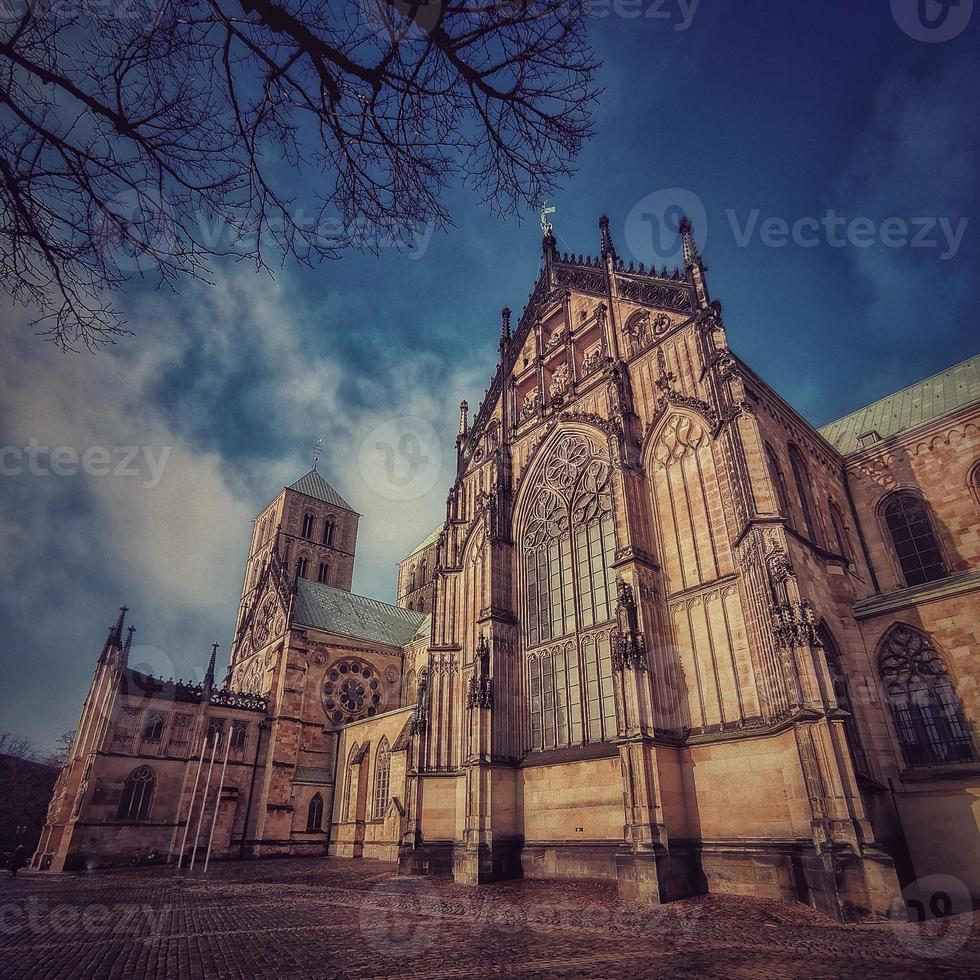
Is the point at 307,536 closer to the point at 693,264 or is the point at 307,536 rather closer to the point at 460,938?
the point at 693,264

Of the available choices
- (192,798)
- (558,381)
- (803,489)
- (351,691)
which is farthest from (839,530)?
(192,798)

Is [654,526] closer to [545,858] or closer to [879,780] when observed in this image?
[879,780]

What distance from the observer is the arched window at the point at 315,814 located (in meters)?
31.6

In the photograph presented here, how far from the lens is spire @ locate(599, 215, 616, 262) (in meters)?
23.5

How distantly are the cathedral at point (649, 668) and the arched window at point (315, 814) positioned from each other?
0.16m

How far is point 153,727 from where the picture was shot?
29.9 m

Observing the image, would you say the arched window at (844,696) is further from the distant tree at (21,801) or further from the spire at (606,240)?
the distant tree at (21,801)

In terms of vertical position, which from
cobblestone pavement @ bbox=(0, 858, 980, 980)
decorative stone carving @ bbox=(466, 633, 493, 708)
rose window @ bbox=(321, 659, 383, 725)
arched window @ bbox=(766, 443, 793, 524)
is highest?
arched window @ bbox=(766, 443, 793, 524)

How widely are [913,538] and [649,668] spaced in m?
12.4

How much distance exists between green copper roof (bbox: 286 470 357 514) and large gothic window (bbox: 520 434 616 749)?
40.2 meters

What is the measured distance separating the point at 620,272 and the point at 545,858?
65.9 feet

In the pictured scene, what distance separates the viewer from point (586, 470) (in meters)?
20.3

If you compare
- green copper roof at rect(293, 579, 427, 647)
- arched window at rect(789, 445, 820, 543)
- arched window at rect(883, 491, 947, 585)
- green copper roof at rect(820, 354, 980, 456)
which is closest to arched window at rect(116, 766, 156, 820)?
green copper roof at rect(293, 579, 427, 647)

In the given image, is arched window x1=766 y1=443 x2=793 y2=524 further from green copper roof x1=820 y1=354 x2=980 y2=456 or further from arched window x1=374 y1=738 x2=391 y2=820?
arched window x1=374 y1=738 x2=391 y2=820
